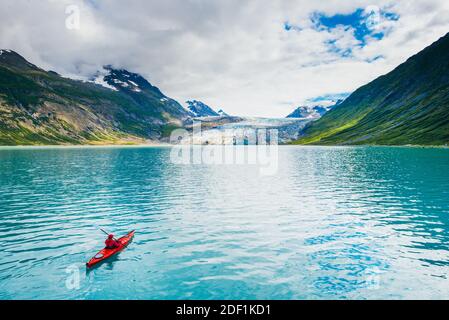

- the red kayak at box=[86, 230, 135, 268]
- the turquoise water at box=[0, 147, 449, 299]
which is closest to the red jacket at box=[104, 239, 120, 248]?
the red kayak at box=[86, 230, 135, 268]

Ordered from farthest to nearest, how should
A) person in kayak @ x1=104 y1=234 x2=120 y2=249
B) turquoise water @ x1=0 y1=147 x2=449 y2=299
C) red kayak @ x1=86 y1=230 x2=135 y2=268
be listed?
person in kayak @ x1=104 y1=234 x2=120 y2=249 < red kayak @ x1=86 y1=230 x2=135 y2=268 < turquoise water @ x1=0 y1=147 x2=449 y2=299

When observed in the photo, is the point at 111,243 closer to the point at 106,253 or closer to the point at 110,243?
the point at 110,243

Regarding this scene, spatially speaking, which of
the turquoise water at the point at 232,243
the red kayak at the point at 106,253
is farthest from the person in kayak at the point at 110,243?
the turquoise water at the point at 232,243

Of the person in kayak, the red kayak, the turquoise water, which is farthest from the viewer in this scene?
the person in kayak

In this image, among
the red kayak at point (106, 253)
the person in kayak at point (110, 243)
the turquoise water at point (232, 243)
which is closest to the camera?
the turquoise water at point (232, 243)

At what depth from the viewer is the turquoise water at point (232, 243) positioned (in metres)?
23.9

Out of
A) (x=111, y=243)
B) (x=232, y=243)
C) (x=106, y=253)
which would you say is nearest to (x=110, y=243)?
(x=111, y=243)

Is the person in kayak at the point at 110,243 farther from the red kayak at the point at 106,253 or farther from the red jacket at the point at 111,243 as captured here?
the red kayak at the point at 106,253

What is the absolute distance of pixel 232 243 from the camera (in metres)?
33.7

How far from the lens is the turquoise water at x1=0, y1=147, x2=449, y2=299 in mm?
23938

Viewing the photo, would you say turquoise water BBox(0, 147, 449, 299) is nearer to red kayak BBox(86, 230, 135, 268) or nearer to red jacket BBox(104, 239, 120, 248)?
red kayak BBox(86, 230, 135, 268)
